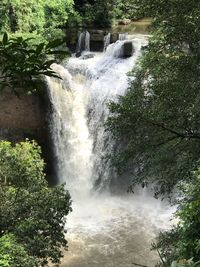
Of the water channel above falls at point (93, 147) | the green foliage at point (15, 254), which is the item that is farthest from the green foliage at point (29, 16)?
the green foliage at point (15, 254)

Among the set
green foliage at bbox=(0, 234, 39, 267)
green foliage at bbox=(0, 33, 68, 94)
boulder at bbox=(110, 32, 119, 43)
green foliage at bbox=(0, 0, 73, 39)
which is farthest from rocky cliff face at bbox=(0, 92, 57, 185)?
green foliage at bbox=(0, 33, 68, 94)

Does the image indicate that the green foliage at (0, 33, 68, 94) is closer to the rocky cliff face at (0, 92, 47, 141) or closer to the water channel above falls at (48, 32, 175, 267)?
the water channel above falls at (48, 32, 175, 267)

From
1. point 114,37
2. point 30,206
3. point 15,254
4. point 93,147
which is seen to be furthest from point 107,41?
point 15,254

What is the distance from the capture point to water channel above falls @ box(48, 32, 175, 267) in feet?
57.0

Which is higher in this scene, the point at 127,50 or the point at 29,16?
the point at 29,16

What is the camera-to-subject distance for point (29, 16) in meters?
22.0

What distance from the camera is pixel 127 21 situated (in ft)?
91.4

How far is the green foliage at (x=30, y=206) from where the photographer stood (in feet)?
34.4

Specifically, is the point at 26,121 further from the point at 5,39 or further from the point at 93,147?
the point at 5,39

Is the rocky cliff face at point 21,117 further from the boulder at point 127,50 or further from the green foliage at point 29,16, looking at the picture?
the boulder at point 127,50

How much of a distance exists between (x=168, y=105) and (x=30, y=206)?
4.38 metres

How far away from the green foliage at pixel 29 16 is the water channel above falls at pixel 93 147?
252cm

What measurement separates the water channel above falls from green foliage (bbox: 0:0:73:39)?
2.52m

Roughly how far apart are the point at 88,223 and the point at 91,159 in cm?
395
